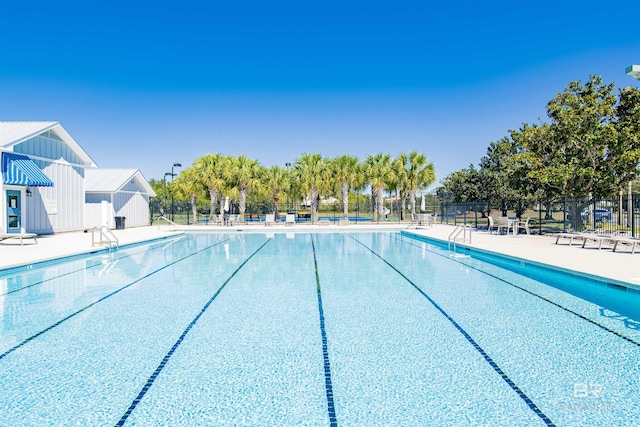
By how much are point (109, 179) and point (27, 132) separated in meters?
8.77

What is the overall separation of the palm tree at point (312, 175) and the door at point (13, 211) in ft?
53.1

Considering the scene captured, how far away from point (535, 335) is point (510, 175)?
1481 cm

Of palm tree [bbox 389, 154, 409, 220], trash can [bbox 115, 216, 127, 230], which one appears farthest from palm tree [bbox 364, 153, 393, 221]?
trash can [bbox 115, 216, 127, 230]

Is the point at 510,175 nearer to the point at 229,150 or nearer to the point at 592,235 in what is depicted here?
the point at 592,235

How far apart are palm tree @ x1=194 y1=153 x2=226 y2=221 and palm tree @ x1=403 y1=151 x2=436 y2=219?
12.4 metres

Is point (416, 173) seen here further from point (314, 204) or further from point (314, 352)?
point (314, 352)

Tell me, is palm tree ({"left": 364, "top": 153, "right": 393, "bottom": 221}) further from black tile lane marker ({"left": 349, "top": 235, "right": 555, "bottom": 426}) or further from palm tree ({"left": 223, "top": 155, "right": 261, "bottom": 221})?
black tile lane marker ({"left": 349, "top": 235, "right": 555, "bottom": 426})

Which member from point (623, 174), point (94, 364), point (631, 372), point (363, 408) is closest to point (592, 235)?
point (623, 174)

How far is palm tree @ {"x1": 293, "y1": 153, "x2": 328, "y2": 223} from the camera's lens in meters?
27.8

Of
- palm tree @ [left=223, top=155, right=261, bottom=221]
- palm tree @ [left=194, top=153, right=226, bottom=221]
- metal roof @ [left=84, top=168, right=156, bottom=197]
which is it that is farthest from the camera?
palm tree @ [left=223, top=155, right=261, bottom=221]

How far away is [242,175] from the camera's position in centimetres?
2733

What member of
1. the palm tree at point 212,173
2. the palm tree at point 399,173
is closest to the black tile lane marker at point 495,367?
the palm tree at point 399,173

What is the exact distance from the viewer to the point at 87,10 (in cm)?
1870

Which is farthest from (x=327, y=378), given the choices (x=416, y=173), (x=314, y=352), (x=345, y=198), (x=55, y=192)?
(x=416, y=173)
